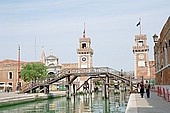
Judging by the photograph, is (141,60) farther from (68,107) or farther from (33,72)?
(68,107)

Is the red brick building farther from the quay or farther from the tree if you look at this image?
the quay

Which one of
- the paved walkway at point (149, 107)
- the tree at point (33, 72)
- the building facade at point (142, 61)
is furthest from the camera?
the building facade at point (142, 61)

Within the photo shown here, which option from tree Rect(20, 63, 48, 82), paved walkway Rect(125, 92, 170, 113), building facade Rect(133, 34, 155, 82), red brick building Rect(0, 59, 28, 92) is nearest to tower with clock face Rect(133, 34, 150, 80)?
building facade Rect(133, 34, 155, 82)

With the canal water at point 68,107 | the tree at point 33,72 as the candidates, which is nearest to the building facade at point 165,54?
the canal water at point 68,107

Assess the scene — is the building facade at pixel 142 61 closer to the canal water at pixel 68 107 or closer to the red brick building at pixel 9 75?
the red brick building at pixel 9 75

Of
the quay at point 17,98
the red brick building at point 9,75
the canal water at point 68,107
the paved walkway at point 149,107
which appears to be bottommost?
the canal water at point 68,107

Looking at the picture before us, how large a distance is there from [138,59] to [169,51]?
158ft

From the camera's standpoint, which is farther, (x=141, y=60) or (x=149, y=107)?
(x=141, y=60)

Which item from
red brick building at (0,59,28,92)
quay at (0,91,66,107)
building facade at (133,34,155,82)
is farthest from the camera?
red brick building at (0,59,28,92)

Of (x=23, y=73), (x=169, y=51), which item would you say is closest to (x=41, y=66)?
(x=23, y=73)

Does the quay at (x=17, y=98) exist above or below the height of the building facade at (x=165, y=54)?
below

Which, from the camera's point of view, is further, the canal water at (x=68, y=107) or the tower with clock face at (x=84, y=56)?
the tower with clock face at (x=84, y=56)

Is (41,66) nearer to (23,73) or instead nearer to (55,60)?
(23,73)

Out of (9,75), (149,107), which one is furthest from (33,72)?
(149,107)
